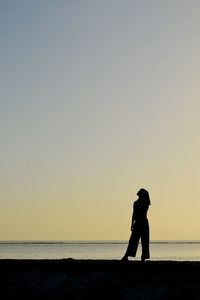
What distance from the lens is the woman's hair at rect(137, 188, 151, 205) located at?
23.6 m

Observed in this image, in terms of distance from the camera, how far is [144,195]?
2370 centimetres

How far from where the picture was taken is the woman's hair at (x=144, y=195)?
23594 millimetres
